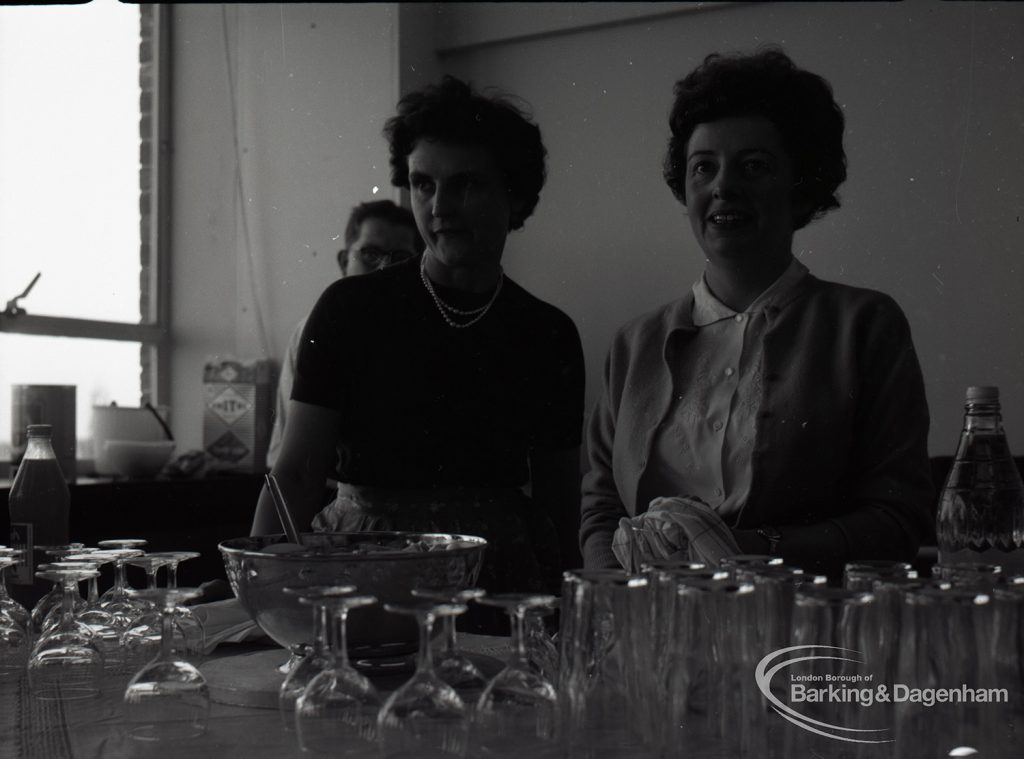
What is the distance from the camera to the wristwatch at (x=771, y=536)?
1295mm

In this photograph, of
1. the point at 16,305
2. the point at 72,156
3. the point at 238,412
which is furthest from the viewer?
the point at 16,305

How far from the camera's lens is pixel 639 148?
1.45 metres

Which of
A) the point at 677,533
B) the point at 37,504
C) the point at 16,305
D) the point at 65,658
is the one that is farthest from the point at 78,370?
the point at 677,533

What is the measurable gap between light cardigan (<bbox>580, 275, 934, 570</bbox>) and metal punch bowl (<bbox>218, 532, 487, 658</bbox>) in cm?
42

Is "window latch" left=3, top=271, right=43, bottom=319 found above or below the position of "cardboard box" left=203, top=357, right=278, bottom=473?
above

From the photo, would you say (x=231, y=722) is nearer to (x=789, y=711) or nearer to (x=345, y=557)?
(x=345, y=557)

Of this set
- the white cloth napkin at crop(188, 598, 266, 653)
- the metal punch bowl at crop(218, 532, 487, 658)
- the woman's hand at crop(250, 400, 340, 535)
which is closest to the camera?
the metal punch bowl at crop(218, 532, 487, 658)

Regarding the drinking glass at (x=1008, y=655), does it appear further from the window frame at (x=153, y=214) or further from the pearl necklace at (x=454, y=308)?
the window frame at (x=153, y=214)

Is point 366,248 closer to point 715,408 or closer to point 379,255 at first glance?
point 379,255

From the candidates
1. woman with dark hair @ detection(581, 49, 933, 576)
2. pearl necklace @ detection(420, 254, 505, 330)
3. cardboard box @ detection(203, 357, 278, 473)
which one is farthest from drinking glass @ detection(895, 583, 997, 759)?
cardboard box @ detection(203, 357, 278, 473)

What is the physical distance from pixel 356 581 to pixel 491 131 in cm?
76

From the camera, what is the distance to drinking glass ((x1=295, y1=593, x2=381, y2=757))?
79 cm

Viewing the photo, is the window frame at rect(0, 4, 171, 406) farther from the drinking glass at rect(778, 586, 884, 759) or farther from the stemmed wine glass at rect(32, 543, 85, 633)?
the drinking glass at rect(778, 586, 884, 759)

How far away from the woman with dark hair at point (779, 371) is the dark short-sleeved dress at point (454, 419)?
20 cm
